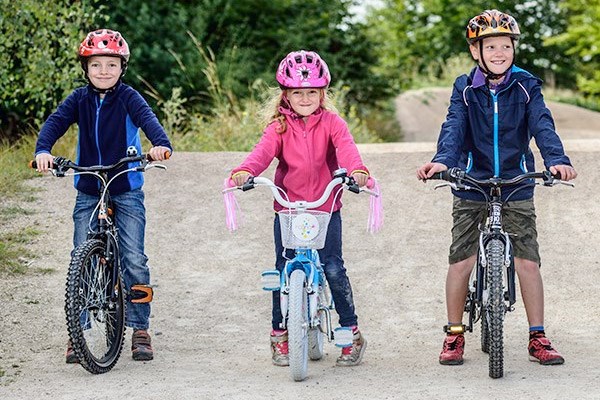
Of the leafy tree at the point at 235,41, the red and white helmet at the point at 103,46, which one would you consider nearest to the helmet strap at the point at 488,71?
the red and white helmet at the point at 103,46

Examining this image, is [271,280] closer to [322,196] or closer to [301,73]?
[322,196]

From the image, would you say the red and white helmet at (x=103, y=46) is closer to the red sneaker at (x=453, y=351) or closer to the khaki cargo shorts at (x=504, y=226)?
the khaki cargo shorts at (x=504, y=226)

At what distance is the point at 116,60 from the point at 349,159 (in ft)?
4.98

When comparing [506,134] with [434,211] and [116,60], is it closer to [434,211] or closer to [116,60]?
[116,60]

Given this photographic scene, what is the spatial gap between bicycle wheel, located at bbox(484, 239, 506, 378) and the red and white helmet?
7.70 ft

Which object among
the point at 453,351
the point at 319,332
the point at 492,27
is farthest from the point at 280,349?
the point at 492,27

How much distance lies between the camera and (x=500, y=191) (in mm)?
6434

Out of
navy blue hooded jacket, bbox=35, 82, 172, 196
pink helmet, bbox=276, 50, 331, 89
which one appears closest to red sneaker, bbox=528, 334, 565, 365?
pink helmet, bbox=276, 50, 331, 89

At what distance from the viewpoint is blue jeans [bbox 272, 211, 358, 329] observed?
6.50m

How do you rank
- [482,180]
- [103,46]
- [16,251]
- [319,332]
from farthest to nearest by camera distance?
[16,251] < [103,46] < [319,332] < [482,180]

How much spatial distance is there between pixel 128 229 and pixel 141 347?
688mm

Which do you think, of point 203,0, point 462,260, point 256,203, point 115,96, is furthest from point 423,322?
point 203,0

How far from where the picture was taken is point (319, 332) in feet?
21.8

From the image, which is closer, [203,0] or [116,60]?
[116,60]
